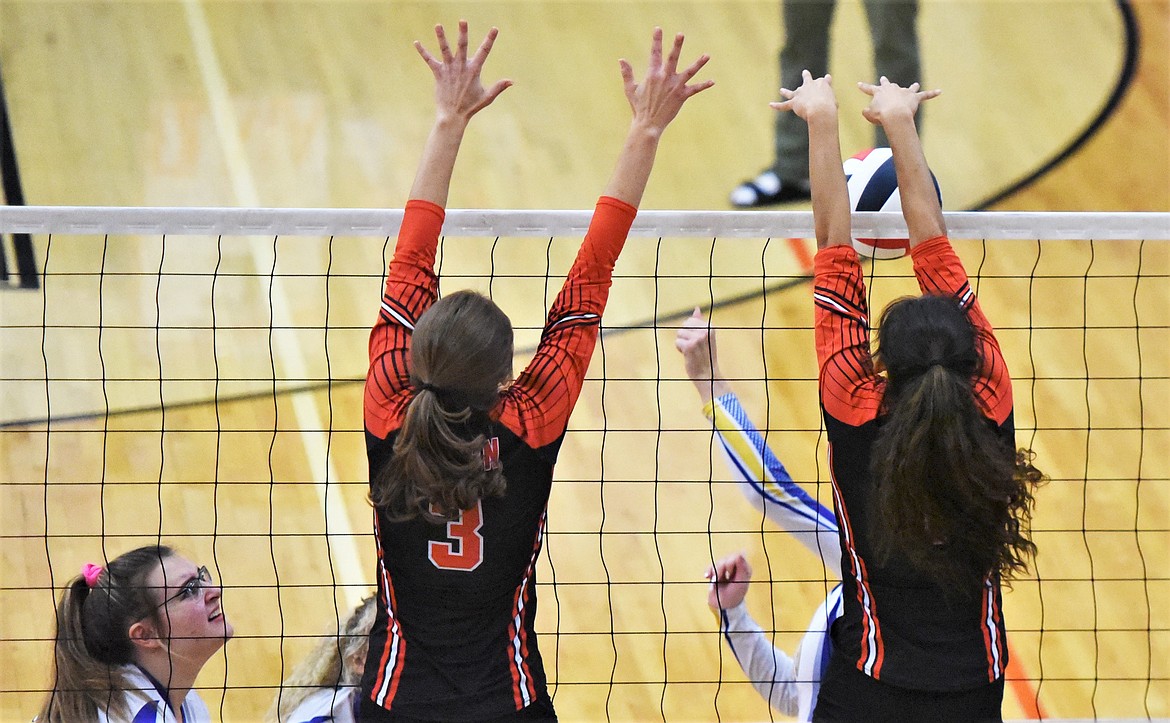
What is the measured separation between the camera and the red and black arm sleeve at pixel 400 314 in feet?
7.00

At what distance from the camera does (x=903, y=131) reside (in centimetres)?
246

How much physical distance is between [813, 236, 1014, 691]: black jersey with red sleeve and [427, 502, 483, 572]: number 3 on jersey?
631 millimetres

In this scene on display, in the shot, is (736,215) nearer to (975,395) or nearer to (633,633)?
(975,395)

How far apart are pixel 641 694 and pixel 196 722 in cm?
161

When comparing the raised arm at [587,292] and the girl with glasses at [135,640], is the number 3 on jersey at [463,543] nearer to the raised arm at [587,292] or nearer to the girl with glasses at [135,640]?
the raised arm at [587,292]

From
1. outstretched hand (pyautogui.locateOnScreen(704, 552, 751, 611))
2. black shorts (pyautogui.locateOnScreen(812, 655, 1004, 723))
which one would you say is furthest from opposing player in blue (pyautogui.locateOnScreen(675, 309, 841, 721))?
black shorts (pyautogui.locateOnScreen(812, 655, 1004, 723))

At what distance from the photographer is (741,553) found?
9.13ft

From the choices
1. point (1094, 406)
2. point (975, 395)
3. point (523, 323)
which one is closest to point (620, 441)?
point (523, 323)

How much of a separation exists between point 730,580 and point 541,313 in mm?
2580

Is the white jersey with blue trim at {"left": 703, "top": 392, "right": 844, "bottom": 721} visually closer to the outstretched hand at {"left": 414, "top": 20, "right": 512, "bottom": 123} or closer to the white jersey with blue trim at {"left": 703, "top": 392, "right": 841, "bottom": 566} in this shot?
the white jersey with blue trim at {"left": 703, "top": 392, "right": 841, "bottom": 566}

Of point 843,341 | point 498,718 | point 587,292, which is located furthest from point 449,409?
point 843,341

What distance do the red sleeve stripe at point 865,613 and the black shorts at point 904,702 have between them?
0.10ft

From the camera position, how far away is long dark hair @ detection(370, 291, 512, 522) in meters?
2.01

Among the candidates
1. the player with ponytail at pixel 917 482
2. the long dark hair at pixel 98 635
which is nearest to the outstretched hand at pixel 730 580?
the player with ponytail at pixel 917 482
